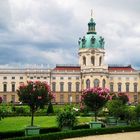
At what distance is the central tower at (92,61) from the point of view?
351 ft

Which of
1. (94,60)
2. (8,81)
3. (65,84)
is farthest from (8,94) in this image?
(94,60)

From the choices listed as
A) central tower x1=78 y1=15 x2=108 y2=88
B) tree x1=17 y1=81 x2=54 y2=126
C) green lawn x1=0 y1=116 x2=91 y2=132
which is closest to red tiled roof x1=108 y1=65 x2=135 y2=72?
central tower x1=78 y1=15 x2=108 y2=88

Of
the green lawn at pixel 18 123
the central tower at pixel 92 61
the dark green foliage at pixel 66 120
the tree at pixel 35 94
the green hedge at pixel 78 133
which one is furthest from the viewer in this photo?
the central tower at pixel 92 61

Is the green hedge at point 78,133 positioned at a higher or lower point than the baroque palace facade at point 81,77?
lower

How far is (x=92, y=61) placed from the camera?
361 feet

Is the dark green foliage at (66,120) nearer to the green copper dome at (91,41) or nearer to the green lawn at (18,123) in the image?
the green lawn at (18,123)

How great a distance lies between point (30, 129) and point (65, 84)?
249ft

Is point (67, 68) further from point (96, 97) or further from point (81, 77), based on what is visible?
point (96, 97)

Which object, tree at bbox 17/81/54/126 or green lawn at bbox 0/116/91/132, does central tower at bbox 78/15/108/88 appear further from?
tree at bbox 17/81/54/126

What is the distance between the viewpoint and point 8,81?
109 meters

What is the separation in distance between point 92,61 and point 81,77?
3.99m

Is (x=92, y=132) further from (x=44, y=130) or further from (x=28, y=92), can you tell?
(x=28, y=92)

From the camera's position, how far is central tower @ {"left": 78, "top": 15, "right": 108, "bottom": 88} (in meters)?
107

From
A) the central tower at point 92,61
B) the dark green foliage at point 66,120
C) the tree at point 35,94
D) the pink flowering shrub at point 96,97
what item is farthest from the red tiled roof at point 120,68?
the dark green foliage at point 66,120
